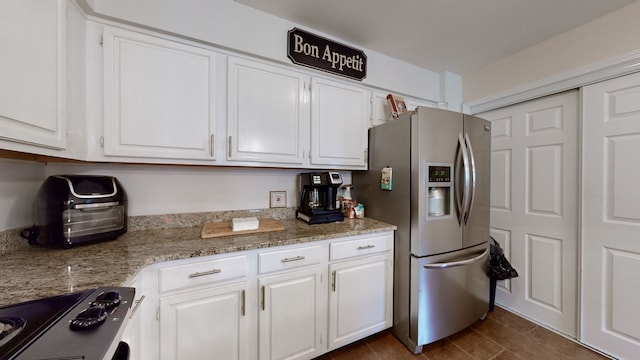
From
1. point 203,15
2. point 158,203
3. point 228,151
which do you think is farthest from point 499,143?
point 158,203

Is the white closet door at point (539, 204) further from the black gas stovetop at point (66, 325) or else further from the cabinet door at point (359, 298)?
the black gas stovetop at point (66, 325)

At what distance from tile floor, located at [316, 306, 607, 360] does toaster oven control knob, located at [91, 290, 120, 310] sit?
1.33 metres

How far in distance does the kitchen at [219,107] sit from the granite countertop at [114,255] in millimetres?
248

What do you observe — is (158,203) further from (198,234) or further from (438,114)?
(438,114)

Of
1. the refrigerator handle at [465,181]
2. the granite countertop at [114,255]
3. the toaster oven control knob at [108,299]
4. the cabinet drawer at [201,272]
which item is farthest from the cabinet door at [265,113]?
the refrigerator handle at [465,181]

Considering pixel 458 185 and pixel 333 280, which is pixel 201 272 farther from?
pixel 458 185

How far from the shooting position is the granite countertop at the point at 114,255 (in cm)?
74

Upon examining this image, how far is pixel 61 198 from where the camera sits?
1.02 metres

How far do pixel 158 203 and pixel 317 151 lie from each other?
119 cm

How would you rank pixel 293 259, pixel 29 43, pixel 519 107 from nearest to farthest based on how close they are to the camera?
pixel 29 43 < pixel 293 259 < pixel 519 107

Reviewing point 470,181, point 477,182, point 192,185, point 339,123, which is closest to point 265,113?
point 339,123

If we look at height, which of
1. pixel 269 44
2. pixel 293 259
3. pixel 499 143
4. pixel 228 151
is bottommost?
pixel 293 259

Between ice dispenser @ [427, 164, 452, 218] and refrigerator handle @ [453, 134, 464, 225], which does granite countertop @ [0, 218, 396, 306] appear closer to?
ice dispenser @ [427, 164, 452, 218]

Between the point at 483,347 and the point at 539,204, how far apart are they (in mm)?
1239
